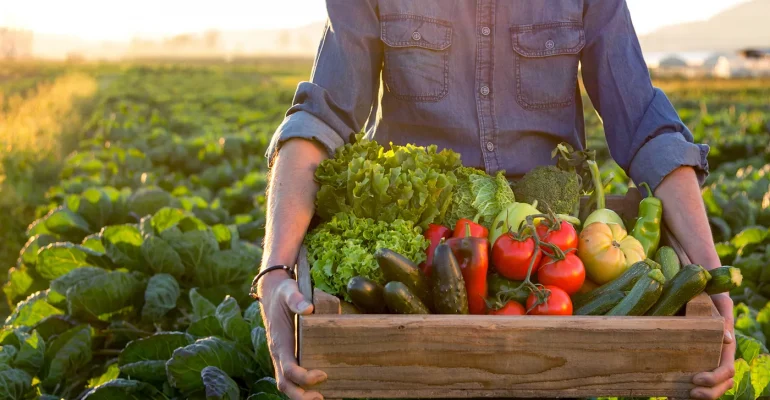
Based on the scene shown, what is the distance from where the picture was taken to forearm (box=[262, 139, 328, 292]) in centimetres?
283

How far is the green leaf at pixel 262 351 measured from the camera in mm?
4090

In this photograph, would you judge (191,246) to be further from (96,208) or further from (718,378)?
(718,378)

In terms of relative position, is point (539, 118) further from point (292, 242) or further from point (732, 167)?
point (732, 167)

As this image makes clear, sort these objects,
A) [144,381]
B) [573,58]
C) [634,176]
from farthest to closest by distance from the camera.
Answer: [144,381] → [573,58] → [634,176]

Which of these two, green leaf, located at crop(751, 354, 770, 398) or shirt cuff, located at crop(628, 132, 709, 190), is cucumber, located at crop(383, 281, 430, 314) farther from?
green leaf, located at crop(751, 354, 770, 398)

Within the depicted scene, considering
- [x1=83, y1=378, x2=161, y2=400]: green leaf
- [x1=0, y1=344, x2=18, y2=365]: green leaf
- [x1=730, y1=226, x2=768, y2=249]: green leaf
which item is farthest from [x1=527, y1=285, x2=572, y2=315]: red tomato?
[x1=730, y1=226, x2=768, y2=249]: green leaf

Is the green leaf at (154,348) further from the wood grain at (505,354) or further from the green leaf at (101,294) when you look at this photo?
the wood grain at (505,354)

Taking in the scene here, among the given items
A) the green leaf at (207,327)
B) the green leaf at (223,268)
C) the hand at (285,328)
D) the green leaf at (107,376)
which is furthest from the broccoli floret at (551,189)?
the green leaf at (223,268)

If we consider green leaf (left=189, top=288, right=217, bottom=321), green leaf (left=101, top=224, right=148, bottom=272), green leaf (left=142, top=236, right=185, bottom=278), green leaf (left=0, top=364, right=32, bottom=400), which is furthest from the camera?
green leaf (left=101, top=224, right=148, bottom=272)

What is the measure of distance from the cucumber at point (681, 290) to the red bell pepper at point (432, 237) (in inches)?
27.9

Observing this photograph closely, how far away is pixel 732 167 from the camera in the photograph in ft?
39.7

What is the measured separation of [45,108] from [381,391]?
19.8 metres

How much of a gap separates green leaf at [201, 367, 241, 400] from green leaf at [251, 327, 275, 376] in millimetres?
325

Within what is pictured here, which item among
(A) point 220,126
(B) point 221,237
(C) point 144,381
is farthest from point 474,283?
(A) point 220,126
